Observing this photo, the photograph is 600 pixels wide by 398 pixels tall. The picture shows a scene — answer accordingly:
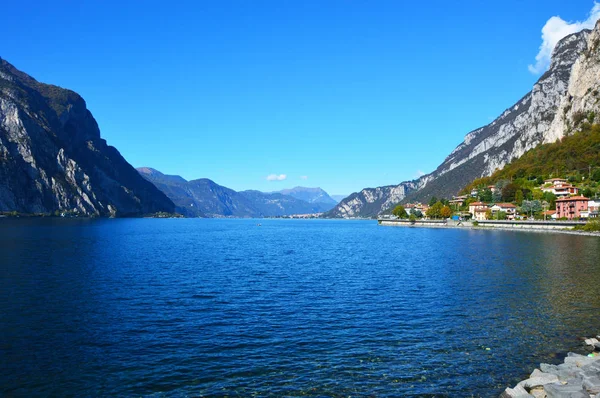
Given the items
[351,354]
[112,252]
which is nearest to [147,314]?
[351,354]

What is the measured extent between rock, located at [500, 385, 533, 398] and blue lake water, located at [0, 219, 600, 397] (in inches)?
45.9

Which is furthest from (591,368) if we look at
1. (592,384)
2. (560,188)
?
(560,188)

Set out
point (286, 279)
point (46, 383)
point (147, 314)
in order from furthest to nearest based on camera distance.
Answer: point (286, 279) → point (147, 314) → point (46, 383)

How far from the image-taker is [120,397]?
1636 centimetres

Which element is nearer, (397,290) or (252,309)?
(252,309)

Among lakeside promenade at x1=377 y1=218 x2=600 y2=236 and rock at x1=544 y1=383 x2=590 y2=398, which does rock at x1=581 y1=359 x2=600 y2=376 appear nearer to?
rock at x1=544 y1=383 x2=590 y2=398

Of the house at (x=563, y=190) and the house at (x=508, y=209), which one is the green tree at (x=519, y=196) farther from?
the house at (x=563, y=190)

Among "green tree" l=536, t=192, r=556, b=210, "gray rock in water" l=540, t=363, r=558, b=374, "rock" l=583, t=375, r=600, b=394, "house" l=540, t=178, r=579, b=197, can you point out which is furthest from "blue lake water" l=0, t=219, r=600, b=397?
"house" l=540, t=178, r=579, b=197

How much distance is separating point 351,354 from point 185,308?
14074 mm

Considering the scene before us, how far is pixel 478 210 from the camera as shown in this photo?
188 metres

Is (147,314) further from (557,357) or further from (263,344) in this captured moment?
(557,357)

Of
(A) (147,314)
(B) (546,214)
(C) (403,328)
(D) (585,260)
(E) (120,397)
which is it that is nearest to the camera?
(E) (120,397)

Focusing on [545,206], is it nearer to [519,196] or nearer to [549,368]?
[519,196]

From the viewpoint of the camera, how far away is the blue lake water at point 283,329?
17.9 metres
